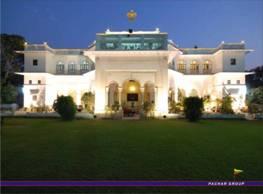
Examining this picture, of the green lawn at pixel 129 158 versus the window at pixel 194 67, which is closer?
the green lawn at pixel 129 158

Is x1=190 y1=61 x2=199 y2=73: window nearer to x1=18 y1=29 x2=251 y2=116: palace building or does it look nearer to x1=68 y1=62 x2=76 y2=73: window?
x1=18 y1=29 x2=251 y2=116: palace building

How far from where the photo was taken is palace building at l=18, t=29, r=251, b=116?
969 inches

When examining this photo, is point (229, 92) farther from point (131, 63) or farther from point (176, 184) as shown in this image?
point (176, 184)

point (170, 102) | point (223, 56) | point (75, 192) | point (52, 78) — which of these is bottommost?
point (75, 192)

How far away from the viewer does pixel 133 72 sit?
24.8 metres

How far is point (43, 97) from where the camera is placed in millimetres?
32094

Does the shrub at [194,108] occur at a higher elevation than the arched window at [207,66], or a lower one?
lower

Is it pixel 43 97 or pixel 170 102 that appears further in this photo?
pixel 43 97

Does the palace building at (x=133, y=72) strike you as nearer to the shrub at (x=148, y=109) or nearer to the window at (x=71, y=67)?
the window at (x=71, y=67)

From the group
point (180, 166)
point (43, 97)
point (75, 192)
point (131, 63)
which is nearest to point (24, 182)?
point (75, 192)

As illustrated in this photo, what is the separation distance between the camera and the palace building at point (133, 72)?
24.6 meters

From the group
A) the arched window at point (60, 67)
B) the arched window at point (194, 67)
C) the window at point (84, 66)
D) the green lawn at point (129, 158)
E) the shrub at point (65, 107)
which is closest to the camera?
the green lawn at point (129, 158)

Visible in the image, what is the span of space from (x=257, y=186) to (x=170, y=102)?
21.3 m

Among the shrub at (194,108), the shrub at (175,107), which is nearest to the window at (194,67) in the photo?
the shrub at (175,107)
